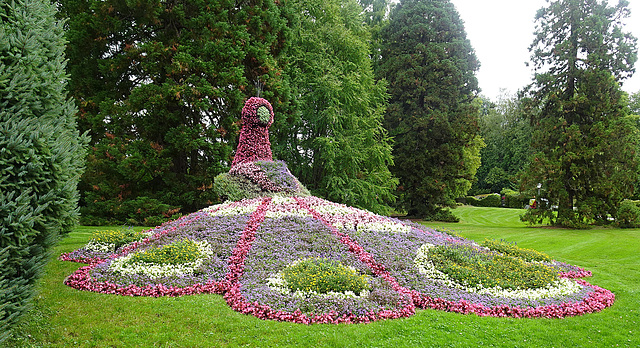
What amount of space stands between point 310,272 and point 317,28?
17.4 meters

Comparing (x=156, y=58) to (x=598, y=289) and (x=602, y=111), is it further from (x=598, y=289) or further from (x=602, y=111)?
(x=602, y=111)

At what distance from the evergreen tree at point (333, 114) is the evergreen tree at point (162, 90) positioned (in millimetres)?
2428

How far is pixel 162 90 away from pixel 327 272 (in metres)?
12.1

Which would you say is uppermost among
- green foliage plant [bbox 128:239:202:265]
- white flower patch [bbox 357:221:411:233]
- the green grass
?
white flower patch [bbox 357:221:411:233]

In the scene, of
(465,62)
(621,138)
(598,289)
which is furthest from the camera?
(465,62)

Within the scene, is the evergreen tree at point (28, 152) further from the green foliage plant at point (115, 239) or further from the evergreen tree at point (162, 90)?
the evergreen tree at point (162, 90)

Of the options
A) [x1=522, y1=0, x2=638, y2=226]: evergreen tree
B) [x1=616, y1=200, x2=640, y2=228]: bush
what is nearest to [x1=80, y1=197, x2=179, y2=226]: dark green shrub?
[x1=522, y1=0, x2=638, y2=226]: evergreen tree

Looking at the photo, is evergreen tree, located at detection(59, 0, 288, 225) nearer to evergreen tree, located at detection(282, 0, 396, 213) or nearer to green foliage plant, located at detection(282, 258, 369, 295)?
evergreen tree, located at detection(282, 0, 396, 213)

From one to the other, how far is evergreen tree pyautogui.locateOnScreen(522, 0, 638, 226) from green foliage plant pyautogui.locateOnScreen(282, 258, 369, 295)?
631 inches

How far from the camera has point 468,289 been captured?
643cm

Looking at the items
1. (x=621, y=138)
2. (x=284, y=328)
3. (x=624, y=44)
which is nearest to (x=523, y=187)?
(x=621, y=138)

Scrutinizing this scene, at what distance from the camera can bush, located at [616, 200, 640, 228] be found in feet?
57.7

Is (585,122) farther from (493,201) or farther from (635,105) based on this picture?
A: (635,105)

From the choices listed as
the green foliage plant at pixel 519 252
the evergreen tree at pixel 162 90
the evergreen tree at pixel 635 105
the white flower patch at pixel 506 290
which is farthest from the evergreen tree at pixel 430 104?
the evergreen tree at pixel 635 105
